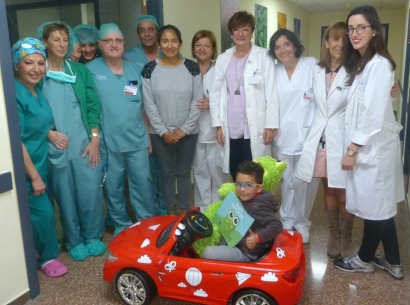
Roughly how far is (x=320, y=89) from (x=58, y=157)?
159cm

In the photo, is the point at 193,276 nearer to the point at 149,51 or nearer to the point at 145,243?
the point at 145,243

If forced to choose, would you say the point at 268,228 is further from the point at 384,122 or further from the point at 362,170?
the point at 384,122

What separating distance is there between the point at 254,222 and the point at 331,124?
0.79 meters

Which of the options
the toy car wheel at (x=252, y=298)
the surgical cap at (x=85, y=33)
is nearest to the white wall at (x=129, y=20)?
the surgical cap at (x=85, y=33)

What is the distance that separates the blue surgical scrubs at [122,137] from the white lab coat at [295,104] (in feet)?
3.08

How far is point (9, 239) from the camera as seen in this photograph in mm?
1927

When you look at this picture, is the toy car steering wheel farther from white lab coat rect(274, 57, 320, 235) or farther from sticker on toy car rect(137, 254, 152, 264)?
Result: white lab coat rect(274, 57, 320, 235)

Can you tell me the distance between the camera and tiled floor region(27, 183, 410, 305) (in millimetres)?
2068

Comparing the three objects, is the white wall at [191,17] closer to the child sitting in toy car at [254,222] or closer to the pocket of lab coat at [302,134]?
the pocket of lab coat at [302,134]

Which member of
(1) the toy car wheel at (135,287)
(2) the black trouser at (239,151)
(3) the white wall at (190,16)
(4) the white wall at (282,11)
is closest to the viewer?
(1) the toy car wheel at (135,287)

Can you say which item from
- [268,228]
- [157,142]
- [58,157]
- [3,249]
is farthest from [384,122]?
[3,249]

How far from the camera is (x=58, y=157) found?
2342 millimetres

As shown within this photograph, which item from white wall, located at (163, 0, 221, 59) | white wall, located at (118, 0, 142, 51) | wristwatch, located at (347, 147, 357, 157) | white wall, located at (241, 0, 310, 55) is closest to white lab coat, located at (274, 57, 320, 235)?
wristwatch, located at (347, 147, 357, 157)

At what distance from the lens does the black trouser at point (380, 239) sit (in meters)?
2.14
